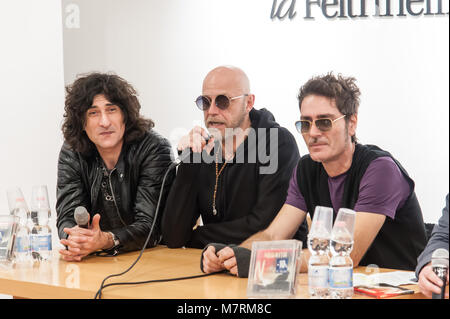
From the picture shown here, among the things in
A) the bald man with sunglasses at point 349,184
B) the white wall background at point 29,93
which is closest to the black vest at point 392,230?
the bald man with sunglasses at point 349,184

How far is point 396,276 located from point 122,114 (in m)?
1.80

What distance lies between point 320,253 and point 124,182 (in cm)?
153

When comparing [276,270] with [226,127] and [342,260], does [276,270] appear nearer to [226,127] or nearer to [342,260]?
[342,260]

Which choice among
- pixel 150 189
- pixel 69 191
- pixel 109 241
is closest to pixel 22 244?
pixel 109 241

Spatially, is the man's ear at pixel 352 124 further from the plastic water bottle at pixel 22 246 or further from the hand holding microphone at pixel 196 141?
the plastic water bottle at pixel 22 246

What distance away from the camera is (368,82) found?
429 centimetres

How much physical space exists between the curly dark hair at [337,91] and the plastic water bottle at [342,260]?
870 mm

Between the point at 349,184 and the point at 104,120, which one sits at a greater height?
the point at 104,120

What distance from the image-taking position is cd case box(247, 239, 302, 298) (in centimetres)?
211

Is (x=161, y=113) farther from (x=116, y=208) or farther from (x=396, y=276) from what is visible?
(x=396, y=276)

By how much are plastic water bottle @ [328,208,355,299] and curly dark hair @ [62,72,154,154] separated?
1.66 m

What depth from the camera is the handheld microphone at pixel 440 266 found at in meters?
1.98

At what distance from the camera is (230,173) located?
133 inches

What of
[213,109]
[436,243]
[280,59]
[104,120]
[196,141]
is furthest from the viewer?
[280,59]
